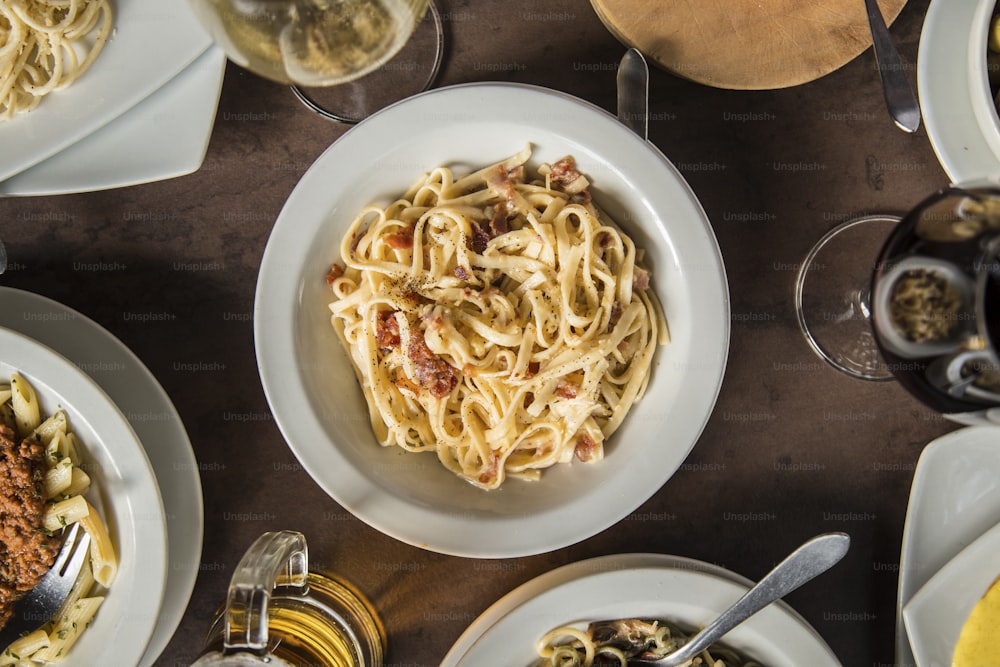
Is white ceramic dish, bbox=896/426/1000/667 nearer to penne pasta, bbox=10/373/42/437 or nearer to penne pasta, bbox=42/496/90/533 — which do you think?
penne pasta, bbox=42/496/90/533

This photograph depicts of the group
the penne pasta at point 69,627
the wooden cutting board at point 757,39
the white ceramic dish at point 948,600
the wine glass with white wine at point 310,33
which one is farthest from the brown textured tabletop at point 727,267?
the wine glass with white wine at point 310,33

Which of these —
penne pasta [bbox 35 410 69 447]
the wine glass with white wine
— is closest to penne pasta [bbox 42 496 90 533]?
penne pasta [bbox 35 410 69 447]

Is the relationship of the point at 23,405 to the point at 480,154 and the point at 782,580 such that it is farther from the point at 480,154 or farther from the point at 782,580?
the point at 782,580

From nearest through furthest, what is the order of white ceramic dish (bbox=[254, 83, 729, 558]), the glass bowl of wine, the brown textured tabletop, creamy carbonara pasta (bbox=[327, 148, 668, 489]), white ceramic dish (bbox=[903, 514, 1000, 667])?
1. the glass bowl of wine
2. white ceramic dish (bbox=[254, 83, 729, 558])
3. creamy carbonara pasta (bbox=[327, 148, 668, 489])
4. white ceramic dish (bbox=[903, 514, 1000, 667])
5. the brown textured tabletop

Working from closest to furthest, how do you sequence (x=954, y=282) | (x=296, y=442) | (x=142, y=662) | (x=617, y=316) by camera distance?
(x=954, y=282)
(x=296, y=442)
(x=617, y=316)
(x=142, y=662)

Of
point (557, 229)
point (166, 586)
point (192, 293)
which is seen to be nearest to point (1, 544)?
point (166, 586)

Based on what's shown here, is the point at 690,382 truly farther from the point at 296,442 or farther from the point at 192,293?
the point at 192,293
